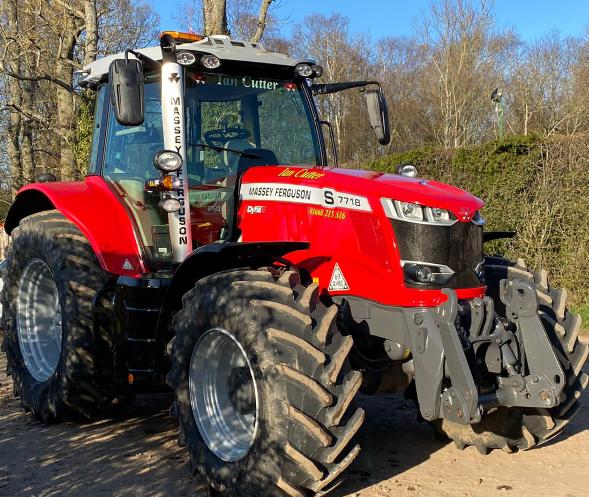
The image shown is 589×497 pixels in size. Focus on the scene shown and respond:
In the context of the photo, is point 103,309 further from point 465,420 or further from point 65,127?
point 65,127

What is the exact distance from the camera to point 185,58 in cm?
467

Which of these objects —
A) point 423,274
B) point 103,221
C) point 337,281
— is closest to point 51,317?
point 103,221

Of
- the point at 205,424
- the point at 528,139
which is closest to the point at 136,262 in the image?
the point at 205,424

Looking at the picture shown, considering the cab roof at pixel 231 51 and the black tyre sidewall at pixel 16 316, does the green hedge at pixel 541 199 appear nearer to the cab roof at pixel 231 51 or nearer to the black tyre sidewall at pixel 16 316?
the cab roof at pixel 231 51

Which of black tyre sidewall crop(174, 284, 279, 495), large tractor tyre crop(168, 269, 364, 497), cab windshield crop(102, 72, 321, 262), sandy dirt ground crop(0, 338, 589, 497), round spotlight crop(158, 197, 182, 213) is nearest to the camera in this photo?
large tractor tyre crop(168, 269, 364, 497)

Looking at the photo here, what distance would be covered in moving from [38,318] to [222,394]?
7.93ft

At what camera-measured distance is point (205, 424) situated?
415 centimetres

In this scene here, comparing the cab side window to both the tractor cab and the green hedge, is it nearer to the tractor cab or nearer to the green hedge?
the tractor cab

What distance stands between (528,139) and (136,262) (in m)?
6.71

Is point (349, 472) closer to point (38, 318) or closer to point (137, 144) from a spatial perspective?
point (137, 144)

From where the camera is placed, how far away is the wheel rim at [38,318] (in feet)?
19.3

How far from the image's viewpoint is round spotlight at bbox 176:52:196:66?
4.66 meters

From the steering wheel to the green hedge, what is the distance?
594 cm

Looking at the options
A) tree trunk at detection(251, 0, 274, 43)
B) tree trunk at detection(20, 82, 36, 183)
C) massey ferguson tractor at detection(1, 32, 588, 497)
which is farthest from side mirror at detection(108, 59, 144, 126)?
tree trunk at detection(20, 82, 36, 183)
